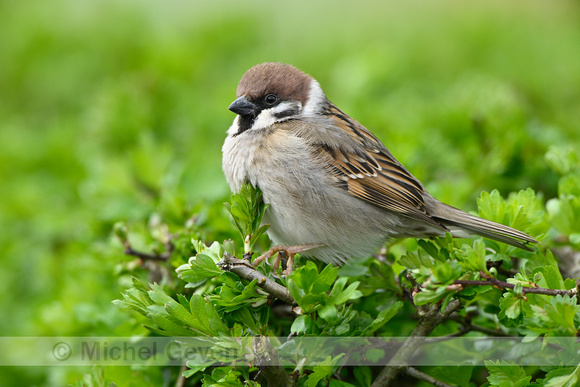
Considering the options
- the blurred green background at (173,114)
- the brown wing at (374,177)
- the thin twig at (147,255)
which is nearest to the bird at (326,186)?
the brown wing at (374,177)

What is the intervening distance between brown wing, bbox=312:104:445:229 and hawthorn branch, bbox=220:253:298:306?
90 cm

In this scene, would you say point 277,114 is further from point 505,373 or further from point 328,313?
point 505,373

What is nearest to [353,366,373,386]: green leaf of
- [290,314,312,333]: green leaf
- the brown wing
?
[290,314,312,333]: green leaf

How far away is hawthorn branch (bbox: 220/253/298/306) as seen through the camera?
1.48 m

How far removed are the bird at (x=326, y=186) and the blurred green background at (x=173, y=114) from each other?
0.85 feet

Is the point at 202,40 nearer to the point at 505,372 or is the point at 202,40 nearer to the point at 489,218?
the point at 489,218

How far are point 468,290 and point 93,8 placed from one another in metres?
5.83

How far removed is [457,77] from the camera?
4.90m

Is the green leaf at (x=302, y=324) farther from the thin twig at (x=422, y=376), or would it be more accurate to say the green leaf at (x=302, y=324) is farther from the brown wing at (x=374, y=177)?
the brown wing at (x=374, y=177)

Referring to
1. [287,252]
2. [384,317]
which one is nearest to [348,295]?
[384,317]

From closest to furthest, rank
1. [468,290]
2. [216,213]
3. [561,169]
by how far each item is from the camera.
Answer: [468,290], [561,169], [216,213]

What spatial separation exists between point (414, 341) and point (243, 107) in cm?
135

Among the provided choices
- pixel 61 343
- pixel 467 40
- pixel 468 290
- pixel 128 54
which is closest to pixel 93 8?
pixel 128 54

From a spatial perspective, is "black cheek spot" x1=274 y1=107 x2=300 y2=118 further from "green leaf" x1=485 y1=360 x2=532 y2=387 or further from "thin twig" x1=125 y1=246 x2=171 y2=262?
A: "green leaf" x1=485 y1=360 x2=532 y2=387
